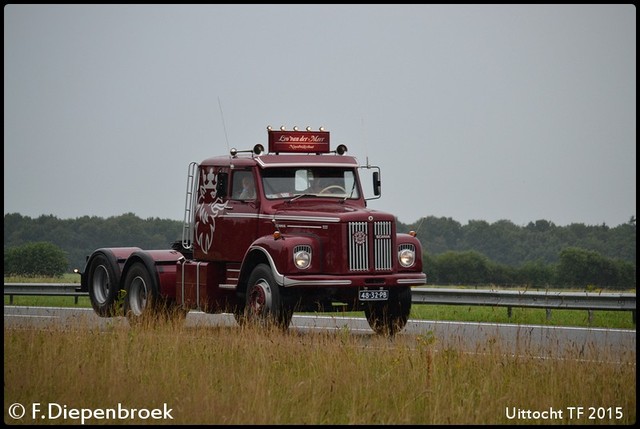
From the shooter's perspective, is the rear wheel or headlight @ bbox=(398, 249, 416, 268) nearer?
headlight @ bbox=(398, 249, 416, 268)

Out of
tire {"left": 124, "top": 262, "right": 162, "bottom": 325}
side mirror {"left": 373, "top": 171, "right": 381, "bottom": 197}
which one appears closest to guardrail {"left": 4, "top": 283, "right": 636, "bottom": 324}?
tire {"left": 124, "top": 262, "right": 162, "bottom": 325}

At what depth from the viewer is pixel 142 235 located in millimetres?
54000

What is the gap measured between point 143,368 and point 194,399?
245cm

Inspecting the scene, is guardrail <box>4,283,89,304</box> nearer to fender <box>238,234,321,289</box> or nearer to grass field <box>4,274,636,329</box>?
grass field <box>4,274,636,329</box>

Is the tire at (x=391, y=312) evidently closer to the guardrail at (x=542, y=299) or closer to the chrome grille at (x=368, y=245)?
the chrome grille at (x=368, y=245)

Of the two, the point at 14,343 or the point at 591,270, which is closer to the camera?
the point at 14,343

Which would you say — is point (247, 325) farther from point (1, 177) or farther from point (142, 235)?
point (142, 235)

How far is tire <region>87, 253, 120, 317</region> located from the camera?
22672 mm

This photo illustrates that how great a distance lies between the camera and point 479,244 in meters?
91.8

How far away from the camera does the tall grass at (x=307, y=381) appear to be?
11805 millimetres

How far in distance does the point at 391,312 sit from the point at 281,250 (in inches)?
88.0

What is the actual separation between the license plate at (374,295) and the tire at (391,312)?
0.39 m

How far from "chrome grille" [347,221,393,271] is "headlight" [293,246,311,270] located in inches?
24.5

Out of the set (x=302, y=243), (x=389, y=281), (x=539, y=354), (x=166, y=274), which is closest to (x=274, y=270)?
(x=302, y=243)
